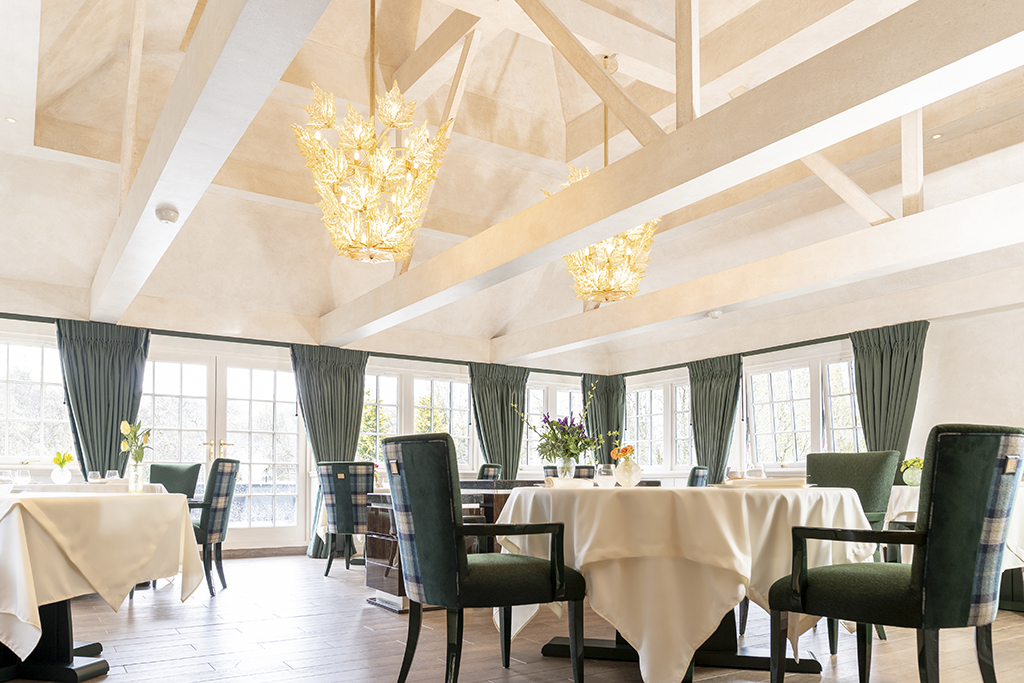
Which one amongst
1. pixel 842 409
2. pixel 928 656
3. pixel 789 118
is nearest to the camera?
pixel 928 656

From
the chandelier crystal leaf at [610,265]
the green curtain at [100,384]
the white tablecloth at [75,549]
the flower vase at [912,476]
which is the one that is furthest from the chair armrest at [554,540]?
the green curtain at [100,384]

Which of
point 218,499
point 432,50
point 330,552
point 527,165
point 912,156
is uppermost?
point 432,50

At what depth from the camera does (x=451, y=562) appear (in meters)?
2.88

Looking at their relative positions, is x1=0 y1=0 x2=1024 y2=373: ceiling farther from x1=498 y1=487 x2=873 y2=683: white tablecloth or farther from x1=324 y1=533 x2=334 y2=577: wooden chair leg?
x1=324 y1=533 x2=334 y2=577: wooden chair leg

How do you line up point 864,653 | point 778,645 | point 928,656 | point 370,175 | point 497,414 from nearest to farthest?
point 928,656
point 778,645
point 864,653
point 370,175
point 497,414

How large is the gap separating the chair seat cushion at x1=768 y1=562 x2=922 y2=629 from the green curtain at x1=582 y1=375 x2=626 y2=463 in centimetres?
886

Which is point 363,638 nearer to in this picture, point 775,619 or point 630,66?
point 775,619

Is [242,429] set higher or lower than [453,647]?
higher

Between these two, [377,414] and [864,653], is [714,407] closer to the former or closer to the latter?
[377,414]

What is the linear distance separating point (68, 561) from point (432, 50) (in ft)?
15.5

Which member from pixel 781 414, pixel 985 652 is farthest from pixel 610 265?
pixel 781 414

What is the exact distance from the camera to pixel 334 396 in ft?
30.8

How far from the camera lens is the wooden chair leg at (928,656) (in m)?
2.46

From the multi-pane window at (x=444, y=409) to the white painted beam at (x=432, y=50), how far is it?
15.3 ft
